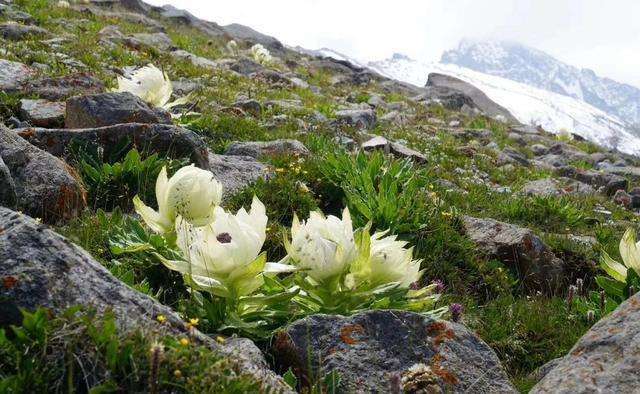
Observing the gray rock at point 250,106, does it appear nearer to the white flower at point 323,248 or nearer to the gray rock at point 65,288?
the white flower at point 323,248

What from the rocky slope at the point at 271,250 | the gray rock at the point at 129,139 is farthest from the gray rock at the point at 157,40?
the gray rock at the point at 129,139

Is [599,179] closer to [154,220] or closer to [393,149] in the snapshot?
[393,149]

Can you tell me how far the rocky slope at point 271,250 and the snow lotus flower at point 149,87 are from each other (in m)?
0.50

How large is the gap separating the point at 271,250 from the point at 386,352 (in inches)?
79.8

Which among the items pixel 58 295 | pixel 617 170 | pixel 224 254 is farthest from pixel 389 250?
pixel 617 170

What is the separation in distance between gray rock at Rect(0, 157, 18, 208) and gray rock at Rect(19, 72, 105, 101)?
435 cm

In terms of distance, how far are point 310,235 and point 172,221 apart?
3.05 feet

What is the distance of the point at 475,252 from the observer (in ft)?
17.8

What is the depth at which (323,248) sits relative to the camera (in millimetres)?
2959

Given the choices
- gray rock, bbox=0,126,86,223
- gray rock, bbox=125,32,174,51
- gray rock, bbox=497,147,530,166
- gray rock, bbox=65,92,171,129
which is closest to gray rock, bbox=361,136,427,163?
gray rock, bbox=497,147,530,166

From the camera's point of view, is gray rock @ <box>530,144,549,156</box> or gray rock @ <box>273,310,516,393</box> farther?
gray rock @ <box>530,144,549,156</box>

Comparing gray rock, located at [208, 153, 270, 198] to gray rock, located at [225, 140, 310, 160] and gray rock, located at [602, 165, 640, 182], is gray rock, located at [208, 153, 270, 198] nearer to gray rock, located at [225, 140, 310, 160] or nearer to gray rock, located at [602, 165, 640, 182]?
gray rock, located at [225, 140, 310, 160]

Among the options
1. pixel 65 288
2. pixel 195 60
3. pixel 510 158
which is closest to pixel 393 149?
pixel 510 158

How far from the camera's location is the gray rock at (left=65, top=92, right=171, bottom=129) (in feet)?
19.7
